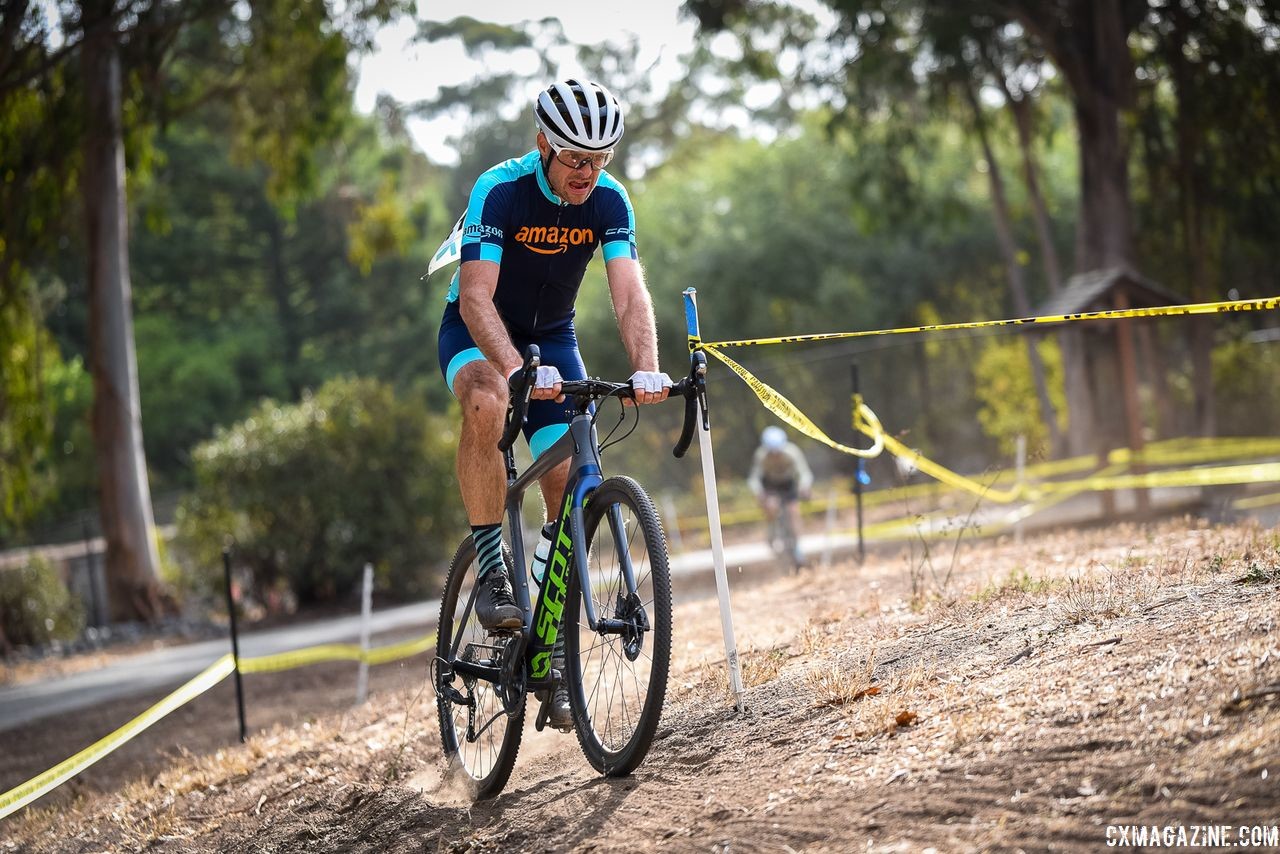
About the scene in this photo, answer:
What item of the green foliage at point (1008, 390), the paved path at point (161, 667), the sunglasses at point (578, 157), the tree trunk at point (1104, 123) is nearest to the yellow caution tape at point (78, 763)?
the sunglasses at point (578, 157)

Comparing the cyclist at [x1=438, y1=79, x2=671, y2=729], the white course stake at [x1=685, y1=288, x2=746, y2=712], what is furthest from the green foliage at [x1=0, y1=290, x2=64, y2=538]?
the white course stake at [x1=685, y1=288, x2=746, y2=712]

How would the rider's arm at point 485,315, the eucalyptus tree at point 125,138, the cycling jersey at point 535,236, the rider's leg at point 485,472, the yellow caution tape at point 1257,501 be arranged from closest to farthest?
the rider's arm at point 485,315 → the rider's leg at point 485,472 → the cycling jersey at point 535,236 → the yellow caution tape at point 1257,501 → the eucalyptus tree at point 125,138

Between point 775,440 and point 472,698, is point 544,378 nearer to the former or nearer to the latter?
point 472,698

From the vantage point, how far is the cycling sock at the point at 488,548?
199 inches

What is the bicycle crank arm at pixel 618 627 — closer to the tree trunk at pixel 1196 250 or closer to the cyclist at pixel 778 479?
the cyclist at pixel 778 479

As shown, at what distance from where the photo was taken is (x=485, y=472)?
5047 mm

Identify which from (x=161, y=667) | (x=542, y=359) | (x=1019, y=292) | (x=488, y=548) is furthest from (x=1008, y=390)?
(x=488, y=548)

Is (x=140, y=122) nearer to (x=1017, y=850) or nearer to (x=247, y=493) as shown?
(x=247, y=493)

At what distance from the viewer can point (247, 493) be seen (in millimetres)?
17188

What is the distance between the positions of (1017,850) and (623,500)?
5.75 feet

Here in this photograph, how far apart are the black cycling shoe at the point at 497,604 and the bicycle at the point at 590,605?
1.7 inches

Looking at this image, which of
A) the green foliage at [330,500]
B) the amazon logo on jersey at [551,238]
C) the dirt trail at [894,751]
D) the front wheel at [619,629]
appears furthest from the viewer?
the green foliage at [330,500]

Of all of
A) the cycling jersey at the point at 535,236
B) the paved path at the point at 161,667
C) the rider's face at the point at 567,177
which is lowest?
the paved path at the point at 161,667

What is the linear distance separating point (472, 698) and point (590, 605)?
1.10 metres
